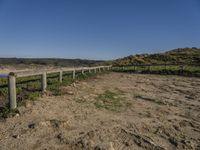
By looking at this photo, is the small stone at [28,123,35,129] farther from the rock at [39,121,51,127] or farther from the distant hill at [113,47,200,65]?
the distant hill at [113,47,200,65]

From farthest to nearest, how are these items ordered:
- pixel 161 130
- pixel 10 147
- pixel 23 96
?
pixel 23 96
pixel 161 130
pixel 10 147

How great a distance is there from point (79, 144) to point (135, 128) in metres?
1.49

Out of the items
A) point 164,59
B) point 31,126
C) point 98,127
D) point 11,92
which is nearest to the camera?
point 31,126

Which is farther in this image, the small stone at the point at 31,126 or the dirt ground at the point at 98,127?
the small stone at the point at 31,126

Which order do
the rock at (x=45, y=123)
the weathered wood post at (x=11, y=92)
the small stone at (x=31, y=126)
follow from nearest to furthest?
the small stone at (x=31, y=126), the rock at (x=45, y=123), the weathered wood post at (x=11, y=92)

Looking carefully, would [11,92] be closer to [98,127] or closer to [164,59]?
[98,127]

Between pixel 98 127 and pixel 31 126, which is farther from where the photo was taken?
pixel 98 127

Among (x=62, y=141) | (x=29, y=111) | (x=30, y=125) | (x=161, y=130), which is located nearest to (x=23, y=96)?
(x=29, y=111)

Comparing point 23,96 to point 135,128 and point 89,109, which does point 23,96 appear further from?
point 135,128

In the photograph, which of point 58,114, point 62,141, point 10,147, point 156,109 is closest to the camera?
point 10,147

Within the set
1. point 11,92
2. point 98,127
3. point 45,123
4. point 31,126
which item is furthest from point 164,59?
point 31,126

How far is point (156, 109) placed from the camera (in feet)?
25.0

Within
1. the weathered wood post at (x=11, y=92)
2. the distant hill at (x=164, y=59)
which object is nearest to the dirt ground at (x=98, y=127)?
the weathered wood post at (x=11, y=92)

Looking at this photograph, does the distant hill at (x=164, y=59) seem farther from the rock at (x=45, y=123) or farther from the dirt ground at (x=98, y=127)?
the rock at (x=45, y=123)
